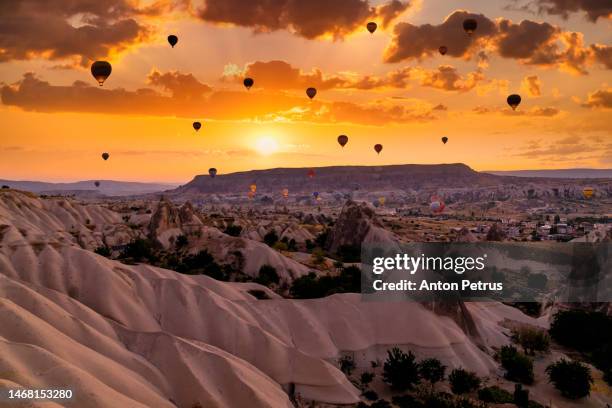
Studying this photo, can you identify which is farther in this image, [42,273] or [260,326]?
[260,326]

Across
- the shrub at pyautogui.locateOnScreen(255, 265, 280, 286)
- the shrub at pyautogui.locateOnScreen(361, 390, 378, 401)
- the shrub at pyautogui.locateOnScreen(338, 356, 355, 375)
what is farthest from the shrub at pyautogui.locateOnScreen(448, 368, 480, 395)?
the shrub at pyautogui.locateOnScreen(255, 265, 280, 286)

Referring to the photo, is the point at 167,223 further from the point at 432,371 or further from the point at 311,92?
the point at 432,371

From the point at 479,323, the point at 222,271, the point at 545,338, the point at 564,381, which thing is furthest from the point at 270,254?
the point at 564,381

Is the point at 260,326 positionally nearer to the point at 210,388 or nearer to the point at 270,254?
the point at 210,388

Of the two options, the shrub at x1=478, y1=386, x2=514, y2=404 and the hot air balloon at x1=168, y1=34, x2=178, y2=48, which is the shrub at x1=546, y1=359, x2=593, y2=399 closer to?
the shrub at x1=478, y1=386, x2=514, y2=404

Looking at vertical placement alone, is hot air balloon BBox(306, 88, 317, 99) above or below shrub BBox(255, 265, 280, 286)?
above

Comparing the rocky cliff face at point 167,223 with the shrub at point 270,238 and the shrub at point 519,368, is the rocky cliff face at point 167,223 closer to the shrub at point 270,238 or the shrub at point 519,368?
the shrub at point 270,238
